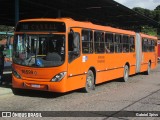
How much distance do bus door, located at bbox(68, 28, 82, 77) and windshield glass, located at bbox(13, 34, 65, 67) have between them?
0.28 metres

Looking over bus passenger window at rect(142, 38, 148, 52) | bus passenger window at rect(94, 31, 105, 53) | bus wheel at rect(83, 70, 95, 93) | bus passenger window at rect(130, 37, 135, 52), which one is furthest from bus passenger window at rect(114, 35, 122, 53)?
bus passenger window at rect(142, 38, 148, 52)

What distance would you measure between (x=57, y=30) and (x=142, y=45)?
1091 cm

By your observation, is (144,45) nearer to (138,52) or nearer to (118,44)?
(138,52)

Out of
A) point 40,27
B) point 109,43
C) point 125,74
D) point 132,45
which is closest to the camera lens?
point 40,27

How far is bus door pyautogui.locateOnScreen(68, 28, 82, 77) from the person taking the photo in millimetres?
11812

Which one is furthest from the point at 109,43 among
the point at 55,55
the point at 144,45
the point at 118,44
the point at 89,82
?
the point at 144,45

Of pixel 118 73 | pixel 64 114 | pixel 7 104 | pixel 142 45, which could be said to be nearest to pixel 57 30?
pixel 7 104

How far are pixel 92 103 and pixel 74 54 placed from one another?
209cm

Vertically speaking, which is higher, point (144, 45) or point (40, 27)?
point (40, 27)

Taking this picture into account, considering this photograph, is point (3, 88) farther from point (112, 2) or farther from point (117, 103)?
point (112, 2)

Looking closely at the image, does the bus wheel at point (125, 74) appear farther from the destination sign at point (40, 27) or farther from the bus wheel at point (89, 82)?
the destination sign at point (40, 27)

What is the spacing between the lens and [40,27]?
1204cm

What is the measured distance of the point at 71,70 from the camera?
468 inches

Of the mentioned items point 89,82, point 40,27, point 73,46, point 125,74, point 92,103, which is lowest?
point 92,103
